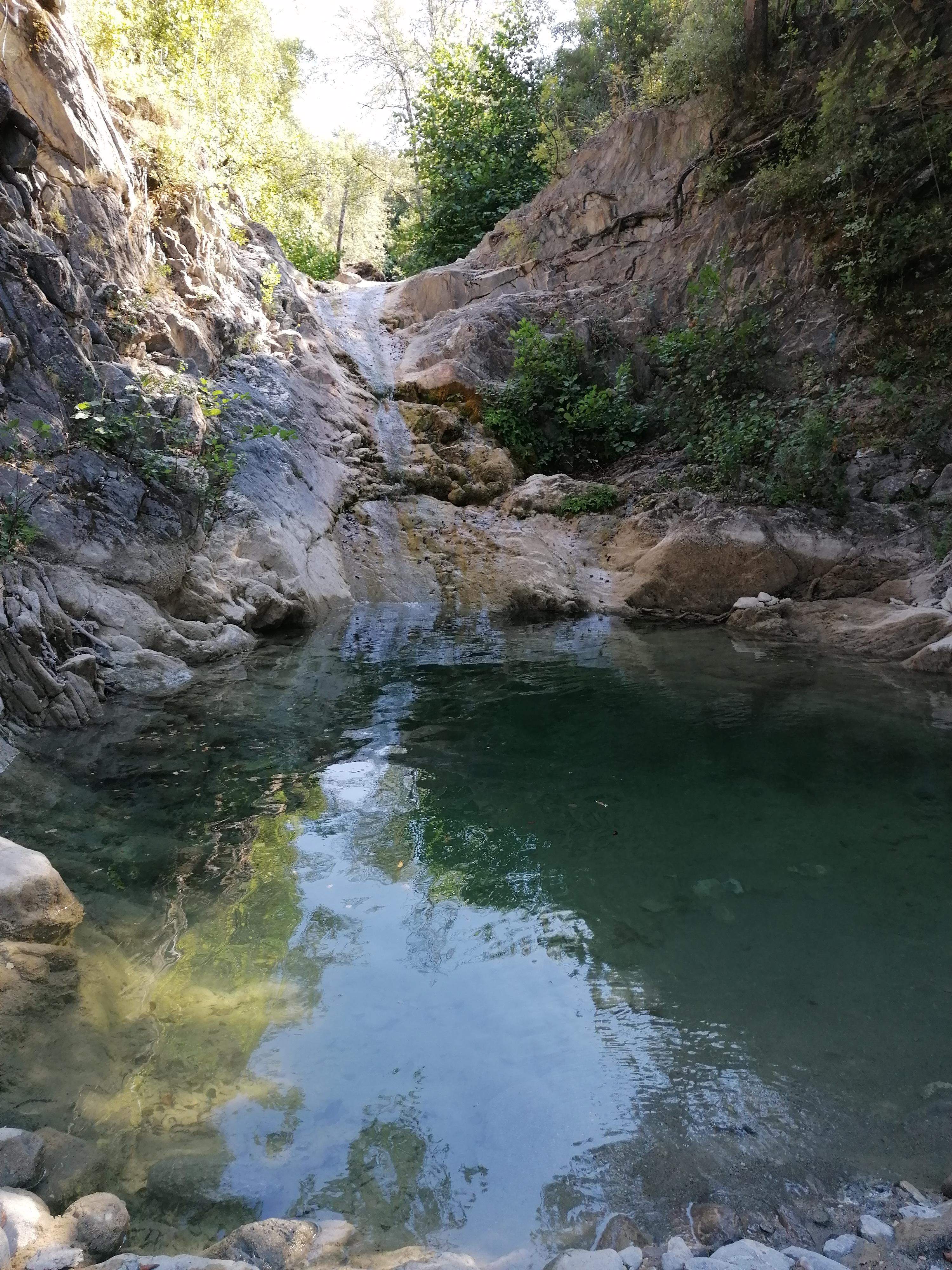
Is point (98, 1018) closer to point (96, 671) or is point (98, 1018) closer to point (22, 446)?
point (96, 671)

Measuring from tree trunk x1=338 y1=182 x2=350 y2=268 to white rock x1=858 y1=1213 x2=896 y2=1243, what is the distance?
2812 cm

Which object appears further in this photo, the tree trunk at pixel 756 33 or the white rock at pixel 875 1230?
the tree trunk at pixel 756 33

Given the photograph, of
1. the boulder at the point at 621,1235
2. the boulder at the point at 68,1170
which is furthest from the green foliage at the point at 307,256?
the boulder at the point at 621,1235

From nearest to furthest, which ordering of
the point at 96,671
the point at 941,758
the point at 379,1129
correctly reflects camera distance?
the point at 379,1129, the point at 941,758, the point at 96,671

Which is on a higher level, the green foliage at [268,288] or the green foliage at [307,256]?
the green foliage at [307,256]

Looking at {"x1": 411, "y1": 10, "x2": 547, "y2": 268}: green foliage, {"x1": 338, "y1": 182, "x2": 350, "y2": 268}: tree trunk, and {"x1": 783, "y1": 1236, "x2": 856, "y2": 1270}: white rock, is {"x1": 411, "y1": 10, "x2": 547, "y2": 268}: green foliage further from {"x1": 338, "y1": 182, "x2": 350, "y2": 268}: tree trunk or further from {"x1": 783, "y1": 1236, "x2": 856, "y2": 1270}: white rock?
{"x1": 783, "y1": 1236, "x2": 856, "y2": 1270}: white rock

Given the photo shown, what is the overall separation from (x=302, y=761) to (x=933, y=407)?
8809 mm

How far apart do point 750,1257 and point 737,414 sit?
10.9 m

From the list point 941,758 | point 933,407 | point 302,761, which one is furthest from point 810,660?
point 302,761

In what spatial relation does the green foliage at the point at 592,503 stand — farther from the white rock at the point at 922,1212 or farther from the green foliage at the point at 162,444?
the white rock at the point at 922,1212

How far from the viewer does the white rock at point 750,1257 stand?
1.90 metres

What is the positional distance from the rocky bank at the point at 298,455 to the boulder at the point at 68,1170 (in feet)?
12.3

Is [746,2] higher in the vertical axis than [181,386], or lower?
higher

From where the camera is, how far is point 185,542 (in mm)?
7895
